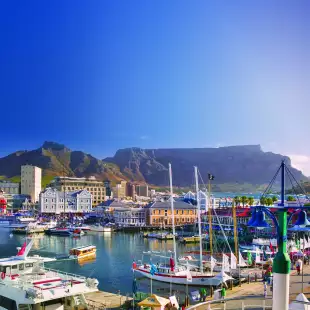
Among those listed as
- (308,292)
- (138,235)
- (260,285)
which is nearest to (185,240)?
(138,235)

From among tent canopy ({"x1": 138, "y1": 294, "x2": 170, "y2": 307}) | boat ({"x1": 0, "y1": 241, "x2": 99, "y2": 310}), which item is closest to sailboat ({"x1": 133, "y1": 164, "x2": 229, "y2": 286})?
tent canopy ({"x1": 138, "y1": 294, "x2": 170, "y2": 307})

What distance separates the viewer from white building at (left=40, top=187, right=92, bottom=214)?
120 m

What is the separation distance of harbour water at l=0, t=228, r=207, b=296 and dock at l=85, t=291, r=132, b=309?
4.54 m

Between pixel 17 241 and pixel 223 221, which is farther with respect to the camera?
pixel 223 221

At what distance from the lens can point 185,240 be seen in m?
64.0

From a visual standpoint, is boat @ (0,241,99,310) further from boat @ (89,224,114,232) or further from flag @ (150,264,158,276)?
boat @ (89,224,114,232)

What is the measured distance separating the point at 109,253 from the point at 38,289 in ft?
108

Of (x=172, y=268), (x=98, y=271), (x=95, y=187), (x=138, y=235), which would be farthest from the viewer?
(x=95, y=187)

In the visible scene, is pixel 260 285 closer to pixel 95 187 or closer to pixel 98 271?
pixel 98 271

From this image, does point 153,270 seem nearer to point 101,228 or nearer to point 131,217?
point 101,228

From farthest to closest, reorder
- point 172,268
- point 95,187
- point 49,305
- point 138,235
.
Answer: point 95,187 → point 138,235 → point 172,268 → point 49,305

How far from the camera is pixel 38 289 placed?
65.0ft

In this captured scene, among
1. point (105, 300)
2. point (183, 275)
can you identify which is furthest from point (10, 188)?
point (105, 300)

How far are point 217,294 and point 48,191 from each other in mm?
107510
